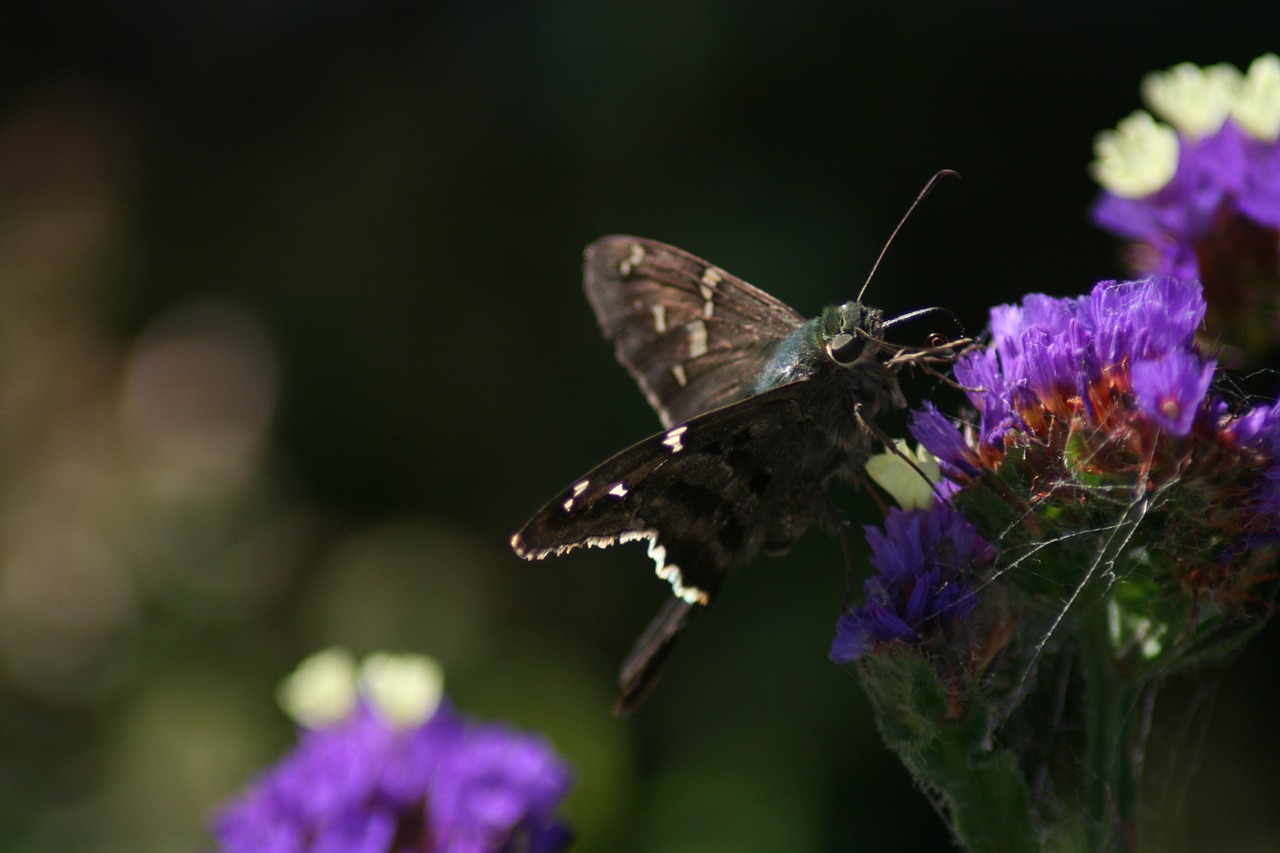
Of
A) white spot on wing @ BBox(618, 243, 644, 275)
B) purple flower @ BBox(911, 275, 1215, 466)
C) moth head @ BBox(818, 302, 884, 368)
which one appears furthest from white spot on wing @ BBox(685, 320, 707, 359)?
purple flower @ BBox(911, 275, 1215, 466)

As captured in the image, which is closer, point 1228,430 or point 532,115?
point 1228,430

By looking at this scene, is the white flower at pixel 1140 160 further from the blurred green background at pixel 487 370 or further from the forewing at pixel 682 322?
the blurred green background at pixel 487 370

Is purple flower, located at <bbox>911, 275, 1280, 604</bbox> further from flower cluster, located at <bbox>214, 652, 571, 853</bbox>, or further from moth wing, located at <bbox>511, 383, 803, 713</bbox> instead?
flower cluster, located at <bbox>214, 652, 571, 853</bbox>

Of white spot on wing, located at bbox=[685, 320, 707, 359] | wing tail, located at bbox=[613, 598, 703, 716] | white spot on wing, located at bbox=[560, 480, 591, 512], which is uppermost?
white spot on wing, located at bbox=[685, 320, 707, 359]

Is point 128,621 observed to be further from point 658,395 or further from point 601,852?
point 658,395

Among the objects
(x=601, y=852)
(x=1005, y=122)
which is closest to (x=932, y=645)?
(x=601, y=852)

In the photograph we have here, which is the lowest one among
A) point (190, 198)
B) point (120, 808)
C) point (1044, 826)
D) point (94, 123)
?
point (1044, 826)
